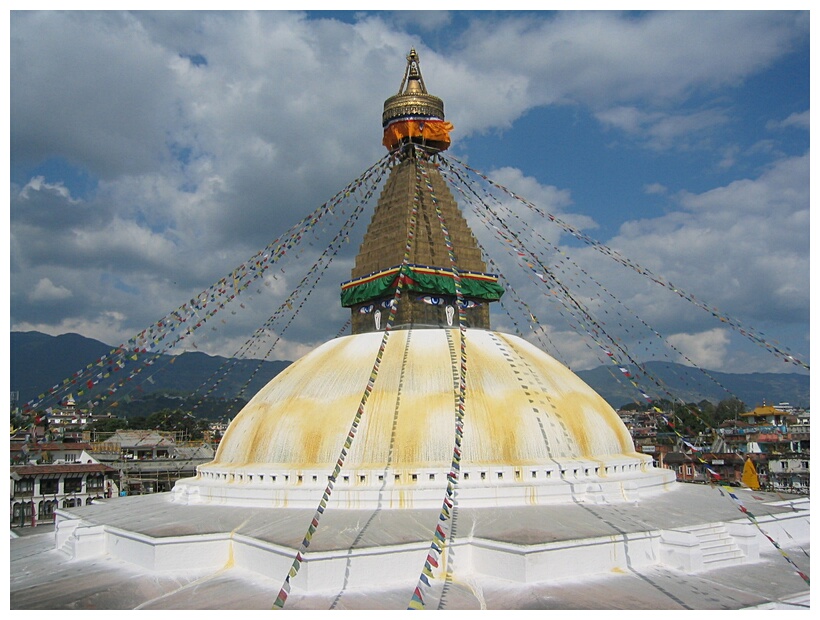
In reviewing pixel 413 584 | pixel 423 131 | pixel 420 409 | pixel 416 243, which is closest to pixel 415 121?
pixel 423 131

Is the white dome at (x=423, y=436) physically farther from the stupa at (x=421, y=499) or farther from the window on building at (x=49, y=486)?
the window on building at (x=49, y=486)

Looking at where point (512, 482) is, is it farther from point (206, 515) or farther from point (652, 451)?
point (652, 451)

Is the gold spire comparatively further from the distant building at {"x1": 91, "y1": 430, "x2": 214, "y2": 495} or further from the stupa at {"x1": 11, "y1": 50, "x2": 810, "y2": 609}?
the distant building at {"x1": 91, "y1": 430, "x2": 214, "y2": 495}

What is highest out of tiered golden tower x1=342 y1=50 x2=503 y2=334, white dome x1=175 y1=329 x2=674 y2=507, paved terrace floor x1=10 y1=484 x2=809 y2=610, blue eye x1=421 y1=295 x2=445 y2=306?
tiered golden tower x1=342 y1=50 x2=503 y2=334

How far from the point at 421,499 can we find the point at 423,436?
1.18m

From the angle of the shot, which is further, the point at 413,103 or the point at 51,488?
the point at 51,488

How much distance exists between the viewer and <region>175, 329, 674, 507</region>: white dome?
41.7ft

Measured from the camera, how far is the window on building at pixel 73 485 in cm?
2655

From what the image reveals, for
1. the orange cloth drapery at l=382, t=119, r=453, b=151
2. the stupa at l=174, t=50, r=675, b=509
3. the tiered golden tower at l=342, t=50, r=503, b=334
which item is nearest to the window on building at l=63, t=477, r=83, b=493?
the stupa at l=174, t=50, r=675, b=509

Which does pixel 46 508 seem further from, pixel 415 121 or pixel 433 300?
pixel 415 121

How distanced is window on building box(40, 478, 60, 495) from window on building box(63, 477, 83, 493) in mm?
314

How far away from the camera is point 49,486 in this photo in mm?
26094

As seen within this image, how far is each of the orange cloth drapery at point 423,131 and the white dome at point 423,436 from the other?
5467mm

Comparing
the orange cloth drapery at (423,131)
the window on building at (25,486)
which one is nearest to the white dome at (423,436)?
the orange cloth drapery at (423,131)
